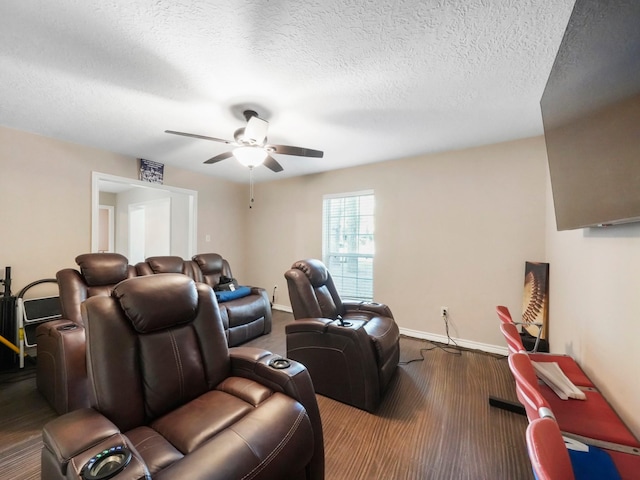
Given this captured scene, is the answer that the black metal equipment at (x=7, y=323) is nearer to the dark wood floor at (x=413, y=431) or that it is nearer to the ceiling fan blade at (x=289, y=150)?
the dark wood floor at (x=413, y=431)

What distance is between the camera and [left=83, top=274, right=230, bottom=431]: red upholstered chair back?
1.11 m

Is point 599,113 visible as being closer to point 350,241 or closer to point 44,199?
point 350,241

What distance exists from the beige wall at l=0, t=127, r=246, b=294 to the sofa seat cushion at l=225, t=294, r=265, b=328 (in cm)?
199

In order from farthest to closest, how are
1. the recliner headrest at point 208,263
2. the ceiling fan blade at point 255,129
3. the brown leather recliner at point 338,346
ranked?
the recliner headrest at point 208,263 < the ceiling fan blade at point 255,129 < the brown leather recliner at point 338,346

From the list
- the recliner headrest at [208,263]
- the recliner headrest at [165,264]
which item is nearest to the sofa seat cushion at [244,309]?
the recliner headrest at [208,263]

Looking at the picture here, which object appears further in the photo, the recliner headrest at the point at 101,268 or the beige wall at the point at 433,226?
the beige wall at the point at 433,226

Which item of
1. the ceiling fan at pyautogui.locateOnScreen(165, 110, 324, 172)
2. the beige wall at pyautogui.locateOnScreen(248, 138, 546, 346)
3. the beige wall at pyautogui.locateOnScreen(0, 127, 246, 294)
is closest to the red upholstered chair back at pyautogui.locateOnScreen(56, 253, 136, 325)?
the beige wall at pyautogui.locateOnScreen(0, 127, 246, 294)

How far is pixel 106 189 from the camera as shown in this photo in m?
5.86

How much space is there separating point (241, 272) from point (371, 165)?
3346mm

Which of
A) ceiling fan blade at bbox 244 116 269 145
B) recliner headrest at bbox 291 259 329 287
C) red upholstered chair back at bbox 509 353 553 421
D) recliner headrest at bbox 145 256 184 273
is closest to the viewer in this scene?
red upholstered chair back at bbox 509 353 553 421

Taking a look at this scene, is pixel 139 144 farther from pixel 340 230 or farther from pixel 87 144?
pixel 340 230

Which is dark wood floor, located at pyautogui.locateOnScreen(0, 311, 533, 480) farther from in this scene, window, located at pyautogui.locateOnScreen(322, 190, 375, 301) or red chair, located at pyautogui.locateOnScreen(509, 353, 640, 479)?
window, located at pyautogui.locateOnScreen(322, 190, 375, 301)

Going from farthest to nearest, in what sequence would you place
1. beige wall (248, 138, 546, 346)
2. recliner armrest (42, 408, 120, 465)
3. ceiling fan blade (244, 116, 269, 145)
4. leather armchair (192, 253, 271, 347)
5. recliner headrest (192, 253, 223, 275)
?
recliner headrest (192, 253, 223, 275) → leather armchair (192, 253, 271, 347) → beige wall (248, 138, 546, 346) → ceiling fan blade (244, 116, 269, 145) → recliner armrest (42, 408, 120, 465)

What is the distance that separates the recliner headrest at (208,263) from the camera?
3.74 metres
